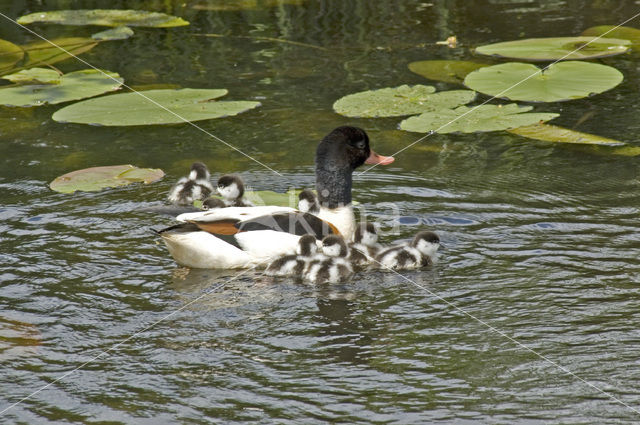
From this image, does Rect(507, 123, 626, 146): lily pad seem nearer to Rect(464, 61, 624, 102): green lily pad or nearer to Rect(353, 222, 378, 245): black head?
Rect(464, 61, 624, 102): green lily pad

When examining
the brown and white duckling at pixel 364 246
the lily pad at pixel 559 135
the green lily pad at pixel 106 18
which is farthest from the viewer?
the green lily pad at pixel 106 18

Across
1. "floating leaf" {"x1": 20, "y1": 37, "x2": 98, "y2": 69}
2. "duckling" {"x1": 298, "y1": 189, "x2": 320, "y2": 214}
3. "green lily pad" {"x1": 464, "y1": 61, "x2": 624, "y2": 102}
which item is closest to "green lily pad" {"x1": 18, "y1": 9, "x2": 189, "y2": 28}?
"floating leaf" {"x1": 20, "y1": 37, "x2": 98, "y2": 69}

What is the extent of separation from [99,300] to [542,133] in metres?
4.25

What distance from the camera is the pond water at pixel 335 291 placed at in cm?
470

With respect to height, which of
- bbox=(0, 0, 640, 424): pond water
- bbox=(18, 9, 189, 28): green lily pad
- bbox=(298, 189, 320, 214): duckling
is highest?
bbox=(18, 9, 189, 28): green lily pad

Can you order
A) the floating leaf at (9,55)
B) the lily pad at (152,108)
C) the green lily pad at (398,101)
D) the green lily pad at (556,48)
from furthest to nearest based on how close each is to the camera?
the floating leaf at (9,55), the green lily pad at (556,48), the green lily pad at (398,101), the lily pad at (152,108)

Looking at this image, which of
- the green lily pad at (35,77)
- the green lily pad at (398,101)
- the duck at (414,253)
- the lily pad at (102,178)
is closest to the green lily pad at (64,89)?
the green lily pad at (35,77)

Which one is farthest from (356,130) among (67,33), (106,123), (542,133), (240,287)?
(67,33)

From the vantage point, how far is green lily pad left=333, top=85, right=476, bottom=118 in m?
8.83

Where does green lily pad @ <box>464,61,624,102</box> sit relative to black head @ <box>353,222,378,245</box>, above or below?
above

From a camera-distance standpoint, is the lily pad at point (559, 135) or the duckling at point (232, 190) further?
the lily pad at point (559, 135)

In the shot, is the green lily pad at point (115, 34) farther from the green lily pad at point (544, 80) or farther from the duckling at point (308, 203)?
the duckling at point (308, 203)

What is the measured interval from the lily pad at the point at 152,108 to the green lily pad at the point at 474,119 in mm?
1570

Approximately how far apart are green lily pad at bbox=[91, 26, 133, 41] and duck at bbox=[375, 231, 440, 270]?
268 inches
